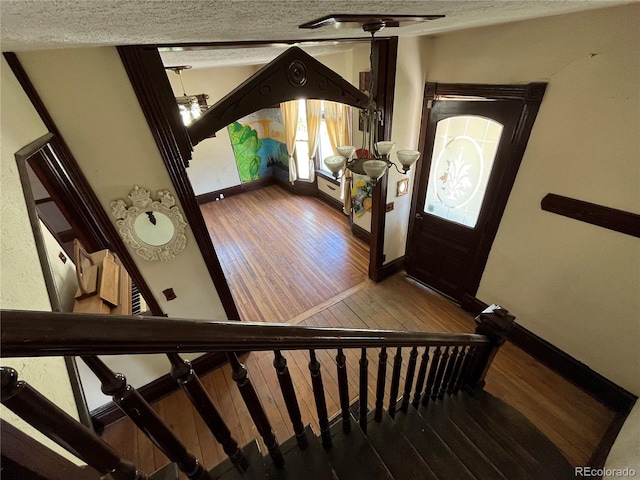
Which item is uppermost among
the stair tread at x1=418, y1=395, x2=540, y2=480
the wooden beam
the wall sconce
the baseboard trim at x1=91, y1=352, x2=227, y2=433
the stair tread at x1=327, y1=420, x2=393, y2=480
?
the wooden beam

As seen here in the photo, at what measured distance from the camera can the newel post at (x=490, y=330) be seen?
1.56 meters

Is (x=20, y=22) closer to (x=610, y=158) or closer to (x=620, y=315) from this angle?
(x=610, y=158)

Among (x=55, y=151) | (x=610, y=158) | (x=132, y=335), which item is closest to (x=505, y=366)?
(x=610, y=158)

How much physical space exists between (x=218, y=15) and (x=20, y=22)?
0.43 metres

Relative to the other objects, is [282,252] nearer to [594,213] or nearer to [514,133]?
[514,133]

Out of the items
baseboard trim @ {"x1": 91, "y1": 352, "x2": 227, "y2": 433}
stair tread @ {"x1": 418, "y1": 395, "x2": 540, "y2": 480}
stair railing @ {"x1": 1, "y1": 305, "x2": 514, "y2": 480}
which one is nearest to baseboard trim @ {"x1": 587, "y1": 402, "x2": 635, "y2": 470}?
stair tread @ {"x1": 418, "y1": 395, "x2": 540, "y2": 480}

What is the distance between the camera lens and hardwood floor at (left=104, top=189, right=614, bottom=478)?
2070mm

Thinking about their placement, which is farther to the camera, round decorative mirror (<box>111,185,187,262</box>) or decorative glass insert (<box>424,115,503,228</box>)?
decorative glass insert (<box>424,115,503,228</box>)

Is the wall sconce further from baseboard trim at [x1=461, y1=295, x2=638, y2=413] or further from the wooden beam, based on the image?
baseboard trim at [x1=461, y1=295, x2=638, y2=413]

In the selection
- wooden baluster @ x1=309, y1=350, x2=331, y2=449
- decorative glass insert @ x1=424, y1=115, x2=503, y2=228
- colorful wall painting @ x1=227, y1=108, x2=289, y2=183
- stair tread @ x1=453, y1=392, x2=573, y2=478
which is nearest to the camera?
wooden baluster @ x1=309, y1=350, x2=331, y2=449

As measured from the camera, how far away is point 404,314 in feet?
9.98

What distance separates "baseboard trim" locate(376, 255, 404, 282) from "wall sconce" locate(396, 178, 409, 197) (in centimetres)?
93

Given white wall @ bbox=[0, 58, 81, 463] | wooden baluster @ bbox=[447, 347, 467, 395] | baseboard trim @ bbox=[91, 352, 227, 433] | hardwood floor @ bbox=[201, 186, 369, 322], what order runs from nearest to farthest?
white wall @ bbox=[0, 58, 81, 463]
wooden baluster @ bbox=[447, 347, 467, 395]
baseboard trim @ bbox=[91, 352, 227, 433]
hardwood floor @ bbox=[201, 186, 369, 322]

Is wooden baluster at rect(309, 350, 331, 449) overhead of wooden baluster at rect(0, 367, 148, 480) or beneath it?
beneath
